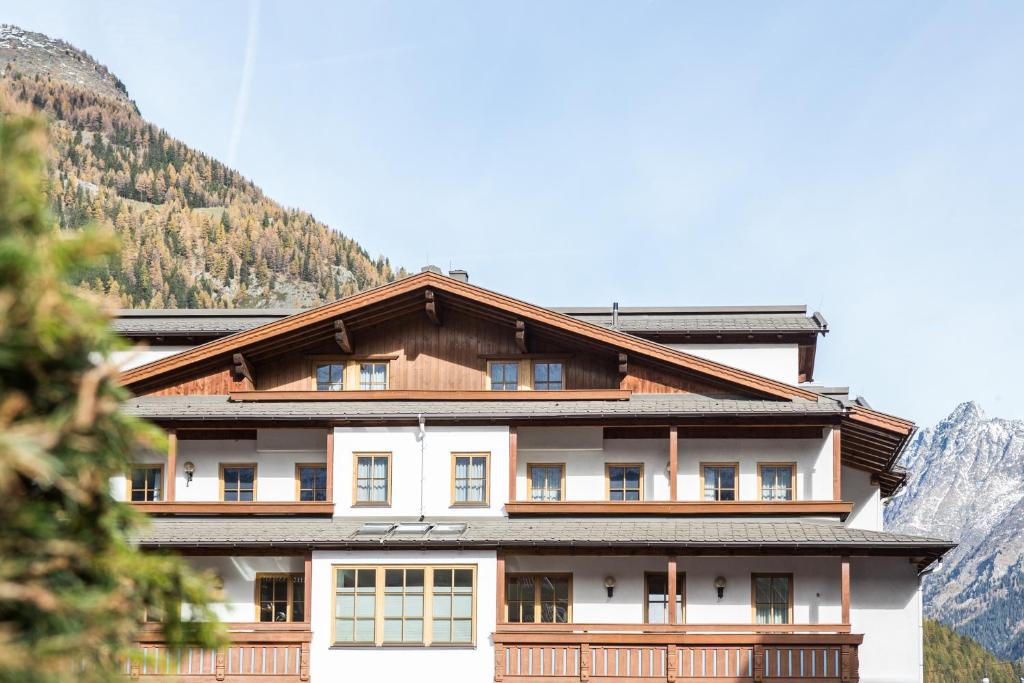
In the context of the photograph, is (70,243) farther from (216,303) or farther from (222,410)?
(216,303)

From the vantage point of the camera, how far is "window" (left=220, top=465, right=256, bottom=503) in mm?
30562

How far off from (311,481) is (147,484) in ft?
11.6

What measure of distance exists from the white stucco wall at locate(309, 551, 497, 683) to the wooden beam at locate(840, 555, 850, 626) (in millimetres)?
6790

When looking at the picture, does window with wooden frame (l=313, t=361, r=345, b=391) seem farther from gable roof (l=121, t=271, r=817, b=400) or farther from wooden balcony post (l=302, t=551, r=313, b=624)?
wooden balcony post (l=302, t=551, r=313, b=624)

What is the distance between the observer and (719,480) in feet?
98.5

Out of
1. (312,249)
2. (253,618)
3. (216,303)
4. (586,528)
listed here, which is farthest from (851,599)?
(312,249)

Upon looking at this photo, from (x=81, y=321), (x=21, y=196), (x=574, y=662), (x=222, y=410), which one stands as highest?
(x=222, y=410)

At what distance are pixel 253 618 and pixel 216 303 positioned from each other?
139197 millimetres

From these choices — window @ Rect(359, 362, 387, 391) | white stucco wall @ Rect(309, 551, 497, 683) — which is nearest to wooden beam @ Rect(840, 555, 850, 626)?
white stucco wall @ Rect(309, 551, 497, 683)

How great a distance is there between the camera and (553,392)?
98.1ft

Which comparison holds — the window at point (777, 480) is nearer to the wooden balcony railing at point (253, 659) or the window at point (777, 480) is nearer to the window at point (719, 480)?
the window at point (719, 480)

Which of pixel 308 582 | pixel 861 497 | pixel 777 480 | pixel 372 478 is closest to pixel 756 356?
pixel 777 480

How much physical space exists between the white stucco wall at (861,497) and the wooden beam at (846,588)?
4.61 metres

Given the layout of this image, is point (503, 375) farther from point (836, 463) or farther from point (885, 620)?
point (885, 620)
